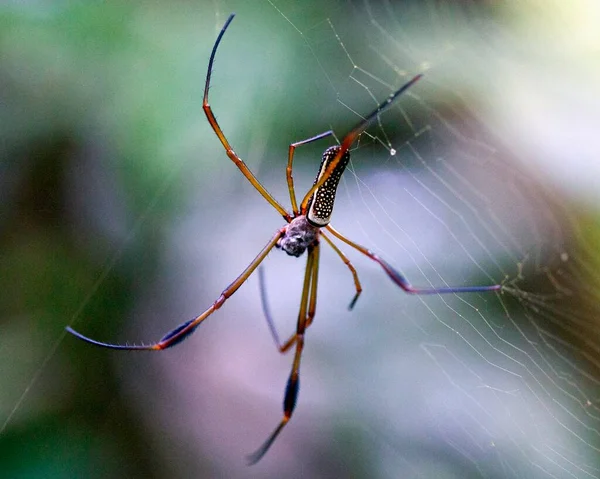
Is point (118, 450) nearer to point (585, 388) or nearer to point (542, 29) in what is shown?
point (585, 388)

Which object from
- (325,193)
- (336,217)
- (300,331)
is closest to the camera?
(325,193)

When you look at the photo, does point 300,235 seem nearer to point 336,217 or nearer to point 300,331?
point 300,331

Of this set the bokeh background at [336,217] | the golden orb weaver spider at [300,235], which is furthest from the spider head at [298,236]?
the bokeh background at [336,217]

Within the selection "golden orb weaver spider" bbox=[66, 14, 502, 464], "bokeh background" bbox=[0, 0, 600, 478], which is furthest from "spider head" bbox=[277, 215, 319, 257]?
"bokeh background" bbox=[0, 0, 600, 478]

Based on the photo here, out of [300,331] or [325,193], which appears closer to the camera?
[325,193]

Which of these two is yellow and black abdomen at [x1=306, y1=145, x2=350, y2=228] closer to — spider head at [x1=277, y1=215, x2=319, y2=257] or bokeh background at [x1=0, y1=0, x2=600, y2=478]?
spider head at [x1=277, y1=215, x2=319, y2=257]

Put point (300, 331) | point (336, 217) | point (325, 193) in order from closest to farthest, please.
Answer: point (325, 193) < point (300, 331) < point (336, 217)

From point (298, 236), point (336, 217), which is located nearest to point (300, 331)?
point (298, 236)
